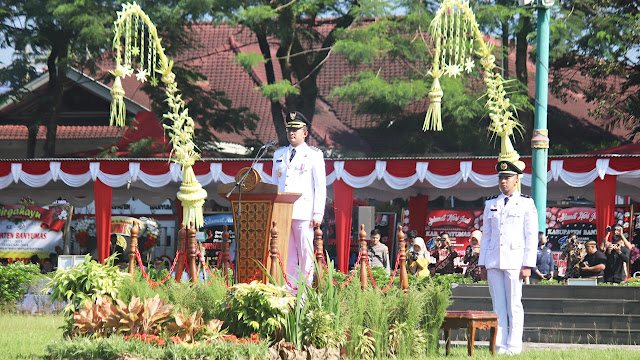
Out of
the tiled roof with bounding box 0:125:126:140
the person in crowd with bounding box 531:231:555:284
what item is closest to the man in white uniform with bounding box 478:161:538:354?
the person in crowd with bounding box 531:231:555:284

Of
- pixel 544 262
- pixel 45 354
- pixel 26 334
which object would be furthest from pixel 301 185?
pixel 544 262

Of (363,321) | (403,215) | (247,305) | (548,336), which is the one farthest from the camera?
(403,215)

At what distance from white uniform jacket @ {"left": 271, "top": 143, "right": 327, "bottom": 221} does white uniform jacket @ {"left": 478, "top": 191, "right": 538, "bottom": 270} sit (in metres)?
1.83

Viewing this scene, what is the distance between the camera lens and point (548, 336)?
10.3 m

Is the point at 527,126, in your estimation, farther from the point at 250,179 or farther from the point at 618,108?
the point at 250,179

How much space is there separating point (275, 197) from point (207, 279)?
1107 mm

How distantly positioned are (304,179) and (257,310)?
214cm

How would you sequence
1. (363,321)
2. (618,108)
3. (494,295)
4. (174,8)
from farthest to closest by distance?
1. (618,108)
2. (174,8)
3. (494,295)
4. (363,321)

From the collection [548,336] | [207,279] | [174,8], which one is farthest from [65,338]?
[174,8]

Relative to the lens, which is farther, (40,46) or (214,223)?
(40,46)

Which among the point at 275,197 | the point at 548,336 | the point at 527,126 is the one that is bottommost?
the point at 548,336

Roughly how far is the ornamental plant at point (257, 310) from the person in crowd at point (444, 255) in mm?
7275

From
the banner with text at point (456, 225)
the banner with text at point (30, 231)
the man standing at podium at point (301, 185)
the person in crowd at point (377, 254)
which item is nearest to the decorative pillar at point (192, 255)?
the man standing at podium at point (301, 185)

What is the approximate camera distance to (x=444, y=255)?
48.2ft
